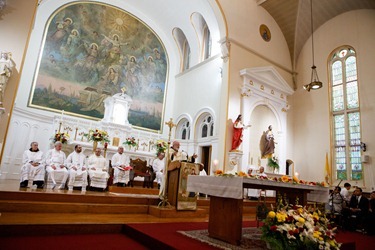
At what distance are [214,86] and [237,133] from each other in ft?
10.5

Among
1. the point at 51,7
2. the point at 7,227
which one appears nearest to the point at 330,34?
the point at 51,7

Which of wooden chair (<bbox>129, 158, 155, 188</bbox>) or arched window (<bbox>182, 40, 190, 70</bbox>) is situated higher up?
arched window (<bbox>182, 40, 190, 70</bbox>)

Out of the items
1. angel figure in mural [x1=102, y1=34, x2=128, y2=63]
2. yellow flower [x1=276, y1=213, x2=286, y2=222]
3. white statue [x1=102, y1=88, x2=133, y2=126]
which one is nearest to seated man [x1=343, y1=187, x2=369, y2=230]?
yellow flower [x1=276, y1=213, x2=286, y2=222]

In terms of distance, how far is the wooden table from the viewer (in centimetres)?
391

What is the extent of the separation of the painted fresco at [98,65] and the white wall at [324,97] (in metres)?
7.32

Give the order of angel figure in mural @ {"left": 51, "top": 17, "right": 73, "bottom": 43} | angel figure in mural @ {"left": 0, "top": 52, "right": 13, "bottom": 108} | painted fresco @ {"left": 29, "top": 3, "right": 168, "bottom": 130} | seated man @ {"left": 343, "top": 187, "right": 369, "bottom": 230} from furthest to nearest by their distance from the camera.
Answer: angel figure in mural @ {"left": 51, "top": 17, "right": 73, "bottom": 43} → painted fresco @ {"left": 29, "top": 3, "right": 168, "bottom": 130} → seated man @ {"left": 343, "top": 187, "right": 369, "bottom": 230} → angel figure in mural @ {"left": 0, "top": 52, "right": 13, "bottom": 108}

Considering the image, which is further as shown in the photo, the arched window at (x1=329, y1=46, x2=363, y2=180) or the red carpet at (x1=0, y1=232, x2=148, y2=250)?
the arched window at (x1=329, y1=46, x2=363, y2=180)

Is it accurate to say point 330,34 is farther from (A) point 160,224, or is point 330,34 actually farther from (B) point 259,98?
(A) point 160,224

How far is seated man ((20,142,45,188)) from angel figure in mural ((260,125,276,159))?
8.60 metres

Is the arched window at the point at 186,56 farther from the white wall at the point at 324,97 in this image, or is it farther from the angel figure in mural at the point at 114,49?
the white wall at the point at 324,97

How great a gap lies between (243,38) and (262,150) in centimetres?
512

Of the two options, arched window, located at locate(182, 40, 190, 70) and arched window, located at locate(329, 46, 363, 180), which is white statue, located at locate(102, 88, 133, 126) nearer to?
arched window, located at locate(182, 40, 190, 70)

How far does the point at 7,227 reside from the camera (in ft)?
12.4

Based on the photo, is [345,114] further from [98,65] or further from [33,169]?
[33,169]
